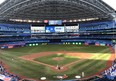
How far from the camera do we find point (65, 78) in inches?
1841

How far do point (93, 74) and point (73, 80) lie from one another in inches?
232

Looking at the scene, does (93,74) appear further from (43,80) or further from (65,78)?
(43,80)

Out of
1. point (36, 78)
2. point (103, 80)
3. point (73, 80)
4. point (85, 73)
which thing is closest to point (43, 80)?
point (36, 78)

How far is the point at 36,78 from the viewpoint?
4769 centimetres

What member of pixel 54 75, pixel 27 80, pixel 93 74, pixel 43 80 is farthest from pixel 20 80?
pixel 93 74

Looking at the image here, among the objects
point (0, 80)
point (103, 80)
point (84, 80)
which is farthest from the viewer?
point (84, 80)

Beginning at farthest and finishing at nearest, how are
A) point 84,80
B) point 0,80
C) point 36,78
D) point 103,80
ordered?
point 36,78 < point 84,80 < point 0,80 < point 103,80

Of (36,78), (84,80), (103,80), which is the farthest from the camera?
(36,78)

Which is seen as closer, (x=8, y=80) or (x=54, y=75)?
(x=8, y=80)

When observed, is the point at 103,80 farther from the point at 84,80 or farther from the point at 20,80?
the point at 20,80

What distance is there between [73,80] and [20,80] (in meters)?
9.68

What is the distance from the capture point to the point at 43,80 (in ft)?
153

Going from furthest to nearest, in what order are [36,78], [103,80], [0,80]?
[36,78]
[0,80]
[103,80]

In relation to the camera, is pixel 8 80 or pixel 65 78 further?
pixel 65 78
